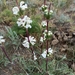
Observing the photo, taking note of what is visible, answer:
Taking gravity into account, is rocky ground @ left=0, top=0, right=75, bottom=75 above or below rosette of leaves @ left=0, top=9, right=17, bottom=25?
below

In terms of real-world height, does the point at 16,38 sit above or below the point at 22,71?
above

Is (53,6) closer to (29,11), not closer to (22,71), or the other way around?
(29,11)

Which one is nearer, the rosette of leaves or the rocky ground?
the rocky ground

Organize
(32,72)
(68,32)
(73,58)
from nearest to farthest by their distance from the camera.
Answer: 1. (32,72)
2. (73,58)
3. (68,32)

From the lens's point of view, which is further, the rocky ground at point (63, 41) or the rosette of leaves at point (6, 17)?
the rosette of leaves at point (6, 17)

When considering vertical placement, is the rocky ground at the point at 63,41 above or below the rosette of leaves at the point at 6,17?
below

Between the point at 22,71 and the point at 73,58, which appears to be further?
the point at 73,58

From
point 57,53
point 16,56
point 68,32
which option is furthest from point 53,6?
point 16,56

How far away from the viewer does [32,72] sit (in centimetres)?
256

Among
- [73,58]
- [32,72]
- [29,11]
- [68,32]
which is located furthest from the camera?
[29,11]

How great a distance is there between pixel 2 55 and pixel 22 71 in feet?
0.98

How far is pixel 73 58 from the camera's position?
2.81 m

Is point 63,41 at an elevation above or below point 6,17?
below

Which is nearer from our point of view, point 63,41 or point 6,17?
point 63,41
